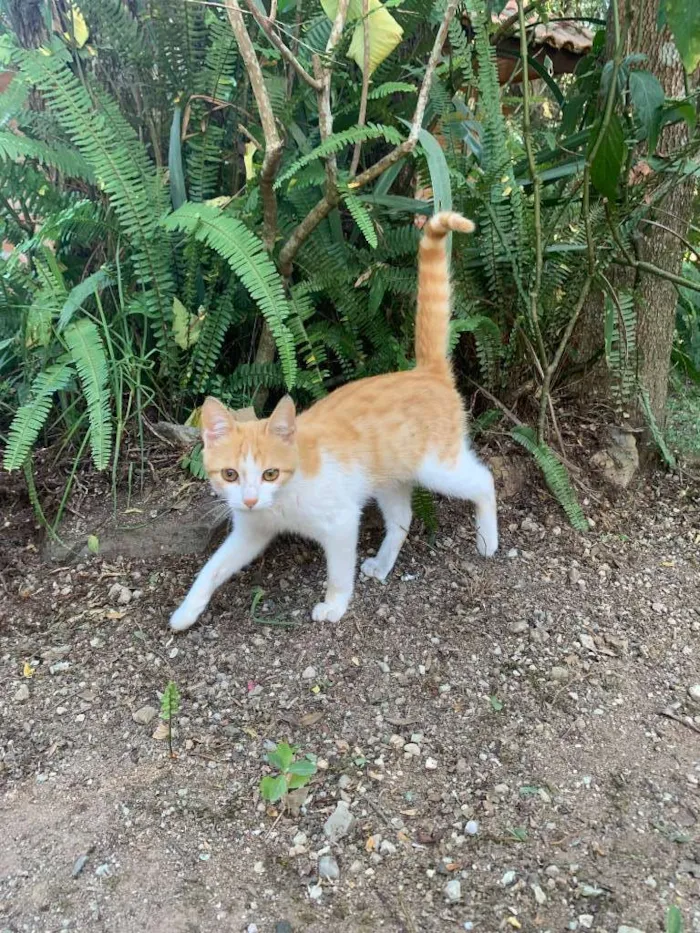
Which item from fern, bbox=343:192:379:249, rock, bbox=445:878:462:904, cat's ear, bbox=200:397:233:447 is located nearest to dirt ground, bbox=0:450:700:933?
rock, bbox=445:878:462:904

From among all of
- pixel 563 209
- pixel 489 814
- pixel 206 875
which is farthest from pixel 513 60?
pixel 206 875

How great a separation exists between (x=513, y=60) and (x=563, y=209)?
122 cm

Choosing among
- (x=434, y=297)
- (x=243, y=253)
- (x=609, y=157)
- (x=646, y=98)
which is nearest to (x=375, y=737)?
(x=434, y=297)

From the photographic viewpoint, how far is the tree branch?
6.63 feet

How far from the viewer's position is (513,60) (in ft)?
10.8

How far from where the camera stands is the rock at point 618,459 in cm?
282

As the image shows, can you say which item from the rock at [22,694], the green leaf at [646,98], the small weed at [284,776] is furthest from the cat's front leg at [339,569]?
the green leaf at [646,98]

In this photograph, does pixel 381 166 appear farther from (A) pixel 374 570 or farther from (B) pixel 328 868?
(B) pixel 328 868

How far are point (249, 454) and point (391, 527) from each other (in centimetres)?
68

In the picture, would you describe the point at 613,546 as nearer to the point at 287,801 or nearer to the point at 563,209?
the point at 563,209

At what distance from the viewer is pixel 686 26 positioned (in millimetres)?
1450

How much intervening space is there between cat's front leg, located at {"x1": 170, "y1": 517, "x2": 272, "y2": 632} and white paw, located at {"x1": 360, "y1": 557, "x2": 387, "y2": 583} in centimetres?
37

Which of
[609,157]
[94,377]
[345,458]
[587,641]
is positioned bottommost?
[587,641]

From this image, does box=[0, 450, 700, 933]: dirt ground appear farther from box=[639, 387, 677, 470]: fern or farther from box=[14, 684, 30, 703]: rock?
box=[639, 387, 677, 470]: fern
